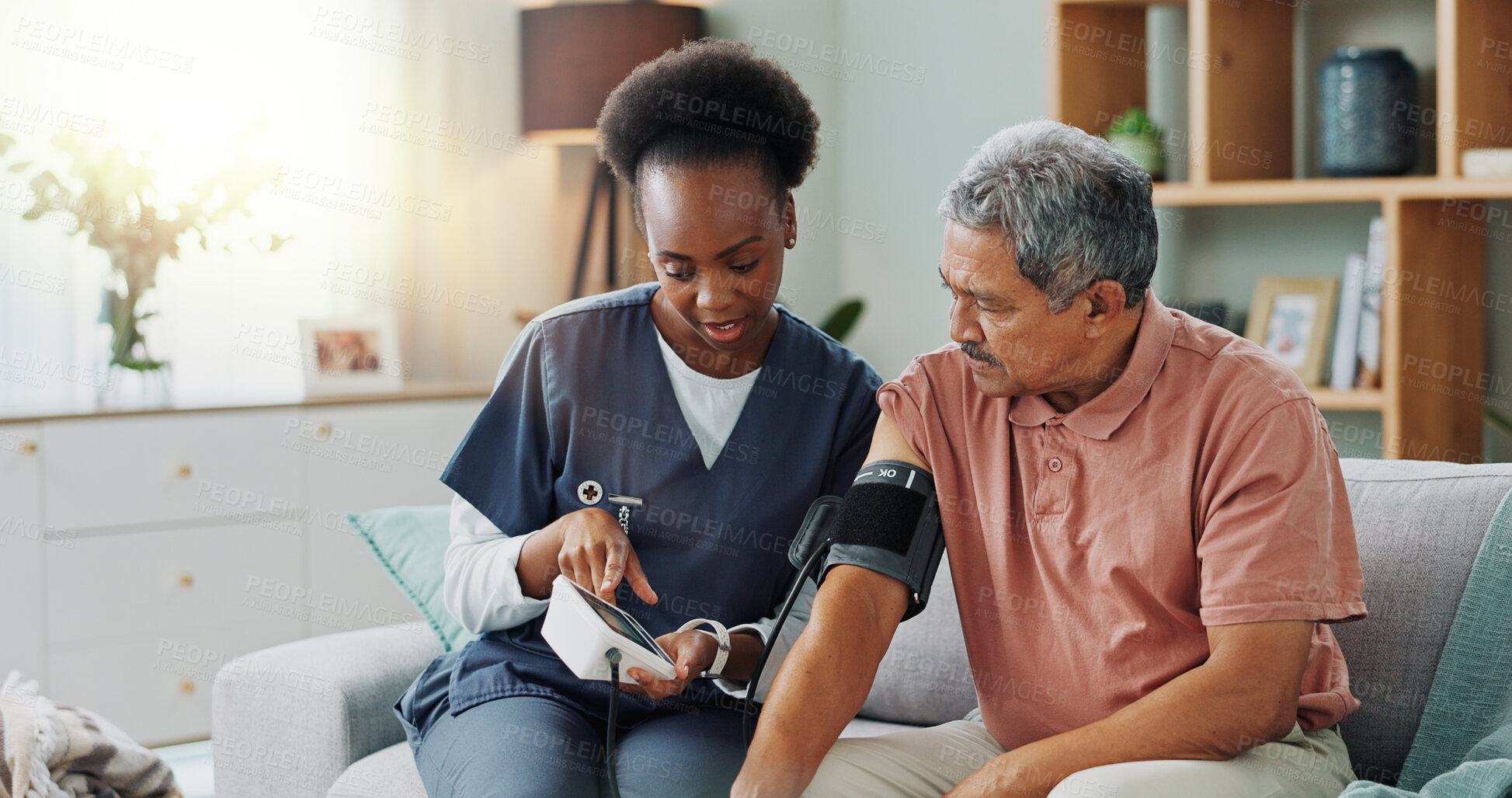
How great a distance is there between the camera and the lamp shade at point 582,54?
3.32m

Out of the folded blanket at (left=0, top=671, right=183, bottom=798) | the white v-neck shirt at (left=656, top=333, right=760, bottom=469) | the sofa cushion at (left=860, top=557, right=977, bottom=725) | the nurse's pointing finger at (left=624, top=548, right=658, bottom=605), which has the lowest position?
the folded blanket at (left=0, top=671, right=183, bottom=798)

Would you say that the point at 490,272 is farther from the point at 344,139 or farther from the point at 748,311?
the point at 748,311

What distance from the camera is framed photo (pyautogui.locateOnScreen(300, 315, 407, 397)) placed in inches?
126

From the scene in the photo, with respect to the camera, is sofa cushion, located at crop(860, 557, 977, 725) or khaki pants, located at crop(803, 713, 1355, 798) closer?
khaki pants, located at crop(803, 713, 1355, 798)

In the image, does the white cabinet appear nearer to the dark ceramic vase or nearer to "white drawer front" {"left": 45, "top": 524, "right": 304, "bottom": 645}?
"white drawer front" {"left": 45, "top": 524, "right": 304, "bottom": 645}

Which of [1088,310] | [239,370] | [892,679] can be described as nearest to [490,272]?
[239,370]

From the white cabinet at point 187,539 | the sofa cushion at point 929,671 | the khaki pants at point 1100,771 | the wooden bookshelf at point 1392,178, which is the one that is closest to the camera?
the khaki pants at point 1100,771

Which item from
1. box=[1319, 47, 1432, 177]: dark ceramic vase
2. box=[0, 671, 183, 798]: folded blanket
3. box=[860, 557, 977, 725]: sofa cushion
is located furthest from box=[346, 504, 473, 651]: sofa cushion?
box=[1319, 47, 1432, 177]: dark ceramic vase

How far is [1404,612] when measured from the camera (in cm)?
150

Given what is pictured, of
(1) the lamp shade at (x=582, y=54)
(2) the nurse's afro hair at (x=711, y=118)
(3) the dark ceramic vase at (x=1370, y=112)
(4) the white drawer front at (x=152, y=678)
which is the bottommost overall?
(4) the white drawer front at (x=152, y=678)

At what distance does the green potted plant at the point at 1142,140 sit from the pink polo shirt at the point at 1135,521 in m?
1.50

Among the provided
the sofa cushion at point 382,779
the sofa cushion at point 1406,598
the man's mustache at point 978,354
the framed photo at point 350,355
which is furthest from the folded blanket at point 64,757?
the sofa cushion at point 1406,598

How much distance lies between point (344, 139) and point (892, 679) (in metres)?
2.32

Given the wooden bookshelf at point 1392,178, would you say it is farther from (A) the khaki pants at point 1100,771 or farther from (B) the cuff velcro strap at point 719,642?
(B) the cuff velcro strap at point 719,642
